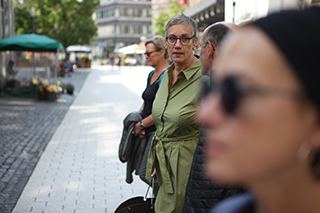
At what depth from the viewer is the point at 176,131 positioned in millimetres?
2871

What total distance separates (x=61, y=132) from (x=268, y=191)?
32.7 ft

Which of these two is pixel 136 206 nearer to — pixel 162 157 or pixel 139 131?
pixel 162 157

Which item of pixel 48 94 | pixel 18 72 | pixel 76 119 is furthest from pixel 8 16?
pixel 76 119

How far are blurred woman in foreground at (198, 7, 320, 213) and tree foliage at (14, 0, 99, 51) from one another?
4334 cm

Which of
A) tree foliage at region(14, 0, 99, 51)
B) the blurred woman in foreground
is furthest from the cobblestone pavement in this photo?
tree foliage at region(14, 0, 99, 51)

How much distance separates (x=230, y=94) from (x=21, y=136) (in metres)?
9.40

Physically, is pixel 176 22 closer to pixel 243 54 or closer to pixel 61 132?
pixel 243 54

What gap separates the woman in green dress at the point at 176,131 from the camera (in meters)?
2.83

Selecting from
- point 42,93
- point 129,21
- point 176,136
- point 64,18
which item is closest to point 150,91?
point 176,136

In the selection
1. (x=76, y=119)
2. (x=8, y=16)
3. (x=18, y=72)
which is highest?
(x=8, y=16)

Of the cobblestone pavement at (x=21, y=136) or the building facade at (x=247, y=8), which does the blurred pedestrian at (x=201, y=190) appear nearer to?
the cobblestone pavement at (x=21, y=136)

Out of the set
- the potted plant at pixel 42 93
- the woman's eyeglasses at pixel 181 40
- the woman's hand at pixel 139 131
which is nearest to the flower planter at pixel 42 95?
the potted plant at pixel 42 93

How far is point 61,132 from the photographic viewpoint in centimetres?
1030

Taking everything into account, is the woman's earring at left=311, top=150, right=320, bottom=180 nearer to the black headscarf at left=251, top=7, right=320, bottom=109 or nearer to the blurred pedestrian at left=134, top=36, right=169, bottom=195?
the black headscarf at left=251, top=7, right=320, bottom=109
